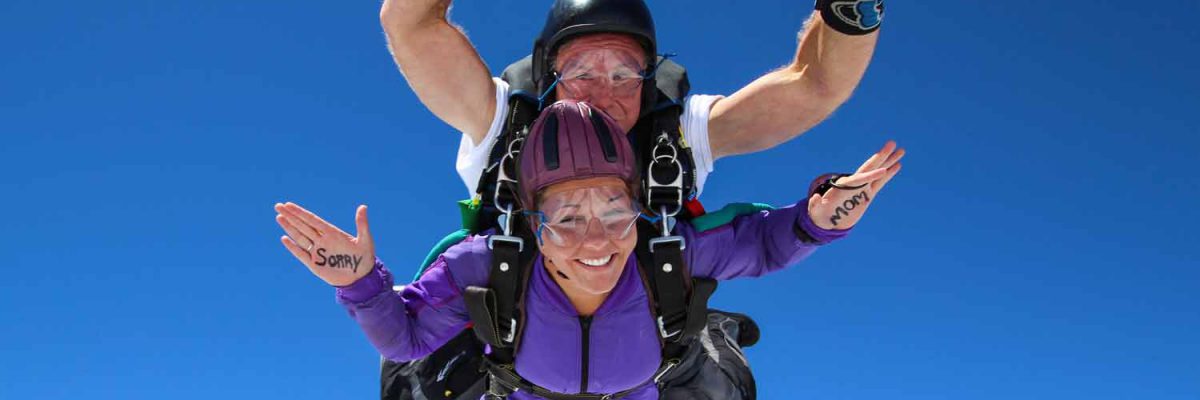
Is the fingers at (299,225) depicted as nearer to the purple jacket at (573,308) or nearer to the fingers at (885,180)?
the purple jacket at (573,308)

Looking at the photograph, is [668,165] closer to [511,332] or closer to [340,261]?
[511,332]

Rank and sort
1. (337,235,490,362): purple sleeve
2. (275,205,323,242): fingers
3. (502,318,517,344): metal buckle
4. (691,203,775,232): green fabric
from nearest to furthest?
1. (275,205,323,242): fingers
2. (337,235,490,362): purple sleeve
3. (502,318,517,344): metal buckle
4. (691,203,775,232): green fabric

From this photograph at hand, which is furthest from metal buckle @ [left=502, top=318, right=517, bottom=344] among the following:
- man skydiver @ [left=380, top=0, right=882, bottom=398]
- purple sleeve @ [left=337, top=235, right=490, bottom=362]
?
man skydiver @ [left=380, top=0, right=882, bottom=398]

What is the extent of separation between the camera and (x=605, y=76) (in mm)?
3977

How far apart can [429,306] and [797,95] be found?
A: 177 cm

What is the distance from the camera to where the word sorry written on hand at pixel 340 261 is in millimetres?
3283

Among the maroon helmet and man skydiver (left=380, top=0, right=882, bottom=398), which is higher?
man skydiver (left=380, top=0, right=882, bottom=398)

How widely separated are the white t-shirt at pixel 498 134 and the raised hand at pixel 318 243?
112 centimetres

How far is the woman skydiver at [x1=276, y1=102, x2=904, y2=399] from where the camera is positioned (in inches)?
132

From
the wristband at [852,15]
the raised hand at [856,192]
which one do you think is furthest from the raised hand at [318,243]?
the wristband at [852,15]

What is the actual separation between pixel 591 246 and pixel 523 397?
98 cm

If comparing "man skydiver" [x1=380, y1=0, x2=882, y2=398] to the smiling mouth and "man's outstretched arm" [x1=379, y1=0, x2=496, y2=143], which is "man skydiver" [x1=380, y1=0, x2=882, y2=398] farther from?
the smiling mouth

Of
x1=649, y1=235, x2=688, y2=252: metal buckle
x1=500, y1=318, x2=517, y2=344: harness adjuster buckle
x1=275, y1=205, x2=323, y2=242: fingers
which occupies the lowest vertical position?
x1=500, y1=318, x2=517, y2=344: harness adjuster buckle

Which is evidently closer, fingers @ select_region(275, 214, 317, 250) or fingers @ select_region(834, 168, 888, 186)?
fingers @ select_region(275, 214, 317, 250)
